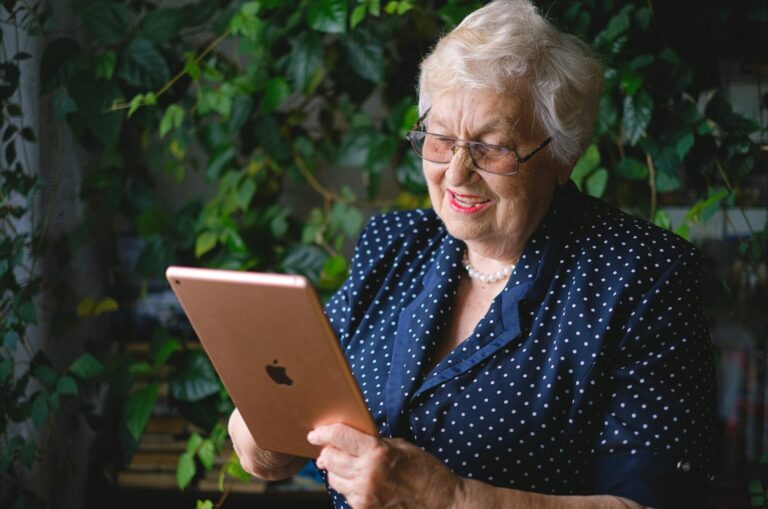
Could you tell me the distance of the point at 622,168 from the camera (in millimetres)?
1847

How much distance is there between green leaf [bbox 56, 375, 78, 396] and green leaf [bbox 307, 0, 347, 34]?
3.02 feet

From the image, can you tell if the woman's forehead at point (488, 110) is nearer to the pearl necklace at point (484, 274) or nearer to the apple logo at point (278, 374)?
the pearl necklace at point (484, 274)

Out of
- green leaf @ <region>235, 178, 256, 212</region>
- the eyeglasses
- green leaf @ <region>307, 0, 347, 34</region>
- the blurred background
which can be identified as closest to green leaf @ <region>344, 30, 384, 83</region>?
the blurred background

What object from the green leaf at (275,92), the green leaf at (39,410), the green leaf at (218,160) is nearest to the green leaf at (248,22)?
the green leaf at (275,92)

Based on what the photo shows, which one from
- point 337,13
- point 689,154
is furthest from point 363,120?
point 689,154

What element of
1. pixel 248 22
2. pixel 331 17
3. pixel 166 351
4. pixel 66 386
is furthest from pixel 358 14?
pixel 66 386

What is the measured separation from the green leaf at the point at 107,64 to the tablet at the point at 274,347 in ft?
3.54

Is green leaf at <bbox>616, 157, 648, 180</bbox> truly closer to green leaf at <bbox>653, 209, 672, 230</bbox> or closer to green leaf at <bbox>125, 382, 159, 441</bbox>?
green leaf at <bbox>653, 209, 672, 230</bbox>

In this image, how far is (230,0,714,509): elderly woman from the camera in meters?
1.09

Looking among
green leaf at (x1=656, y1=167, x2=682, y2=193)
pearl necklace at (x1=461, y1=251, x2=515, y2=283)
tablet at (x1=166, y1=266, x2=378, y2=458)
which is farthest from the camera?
green leaf at (x1=656, y1=167, x2=682, y2=193)

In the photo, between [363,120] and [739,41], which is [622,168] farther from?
[363,120]

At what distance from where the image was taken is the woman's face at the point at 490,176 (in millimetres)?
1218

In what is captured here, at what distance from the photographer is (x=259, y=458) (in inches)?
50.9

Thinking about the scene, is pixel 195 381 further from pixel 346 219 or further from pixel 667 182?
pixel 667 182
